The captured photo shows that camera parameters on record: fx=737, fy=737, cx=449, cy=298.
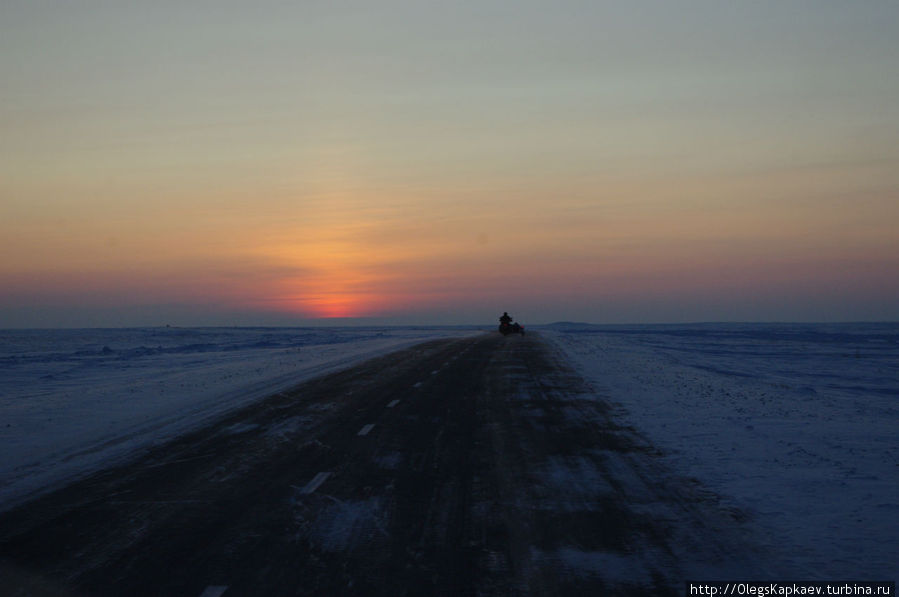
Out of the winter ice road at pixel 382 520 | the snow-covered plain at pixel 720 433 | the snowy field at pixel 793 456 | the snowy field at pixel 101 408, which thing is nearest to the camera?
the winter ice road at pixel 382 520

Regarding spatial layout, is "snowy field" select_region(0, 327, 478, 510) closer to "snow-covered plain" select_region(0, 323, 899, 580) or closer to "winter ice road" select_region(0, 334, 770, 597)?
"snow-covered plain" select_region(0, 323, 899, 580)

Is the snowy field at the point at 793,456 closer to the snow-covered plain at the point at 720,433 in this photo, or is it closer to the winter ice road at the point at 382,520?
the snow-covered plain at the point at 720,433

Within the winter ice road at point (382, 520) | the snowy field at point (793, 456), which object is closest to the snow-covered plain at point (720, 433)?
the snowy field at point (793, 456)

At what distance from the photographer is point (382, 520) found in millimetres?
7617

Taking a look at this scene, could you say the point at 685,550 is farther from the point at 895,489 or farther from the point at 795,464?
the point at 795,464

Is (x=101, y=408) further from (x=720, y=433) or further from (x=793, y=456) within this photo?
(x=793, y=456)

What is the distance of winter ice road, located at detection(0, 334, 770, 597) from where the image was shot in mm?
5910

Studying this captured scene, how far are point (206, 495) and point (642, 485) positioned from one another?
17.4 feet

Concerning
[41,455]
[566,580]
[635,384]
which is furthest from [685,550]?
[635,384]

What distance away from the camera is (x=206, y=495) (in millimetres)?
8875

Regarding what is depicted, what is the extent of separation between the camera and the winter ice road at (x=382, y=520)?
233 inches

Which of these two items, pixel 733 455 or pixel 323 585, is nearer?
pixel 323 585

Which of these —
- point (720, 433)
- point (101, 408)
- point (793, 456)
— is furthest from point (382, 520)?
point (101, 408)

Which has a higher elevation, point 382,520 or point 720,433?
point 720,433
